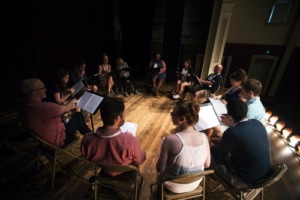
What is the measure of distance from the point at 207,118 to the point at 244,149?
0.66m

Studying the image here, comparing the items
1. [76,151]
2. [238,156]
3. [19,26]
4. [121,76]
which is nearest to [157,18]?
[121,76]

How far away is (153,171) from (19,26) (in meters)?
4.04

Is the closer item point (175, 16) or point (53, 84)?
point (53, 84)

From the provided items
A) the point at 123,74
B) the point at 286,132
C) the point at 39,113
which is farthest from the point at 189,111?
the point at 123,74

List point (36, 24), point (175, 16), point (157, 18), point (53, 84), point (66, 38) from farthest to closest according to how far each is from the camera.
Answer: point (157, 18), point (175, 16), point (66, 38), point (36, 24), point (53, 84)

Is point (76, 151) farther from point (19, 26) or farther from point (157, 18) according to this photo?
point (157, 18)

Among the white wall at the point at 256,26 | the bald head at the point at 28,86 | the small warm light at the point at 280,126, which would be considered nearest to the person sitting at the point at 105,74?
the bald head at the point at 28,86

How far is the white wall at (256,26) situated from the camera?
6258mm

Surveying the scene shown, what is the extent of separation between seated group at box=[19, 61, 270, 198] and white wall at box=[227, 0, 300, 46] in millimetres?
6747

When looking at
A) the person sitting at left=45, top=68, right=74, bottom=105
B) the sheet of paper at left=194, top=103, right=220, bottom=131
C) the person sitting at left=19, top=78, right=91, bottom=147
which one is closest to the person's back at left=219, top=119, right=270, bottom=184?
the sheet of paper at left=194, top=103, right=220, bottom=131

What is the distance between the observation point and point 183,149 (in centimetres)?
118

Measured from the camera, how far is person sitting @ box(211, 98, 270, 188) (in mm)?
1372

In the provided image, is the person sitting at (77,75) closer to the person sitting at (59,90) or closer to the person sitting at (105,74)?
the person sitting at (105,74)

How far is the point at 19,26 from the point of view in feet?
11.1
